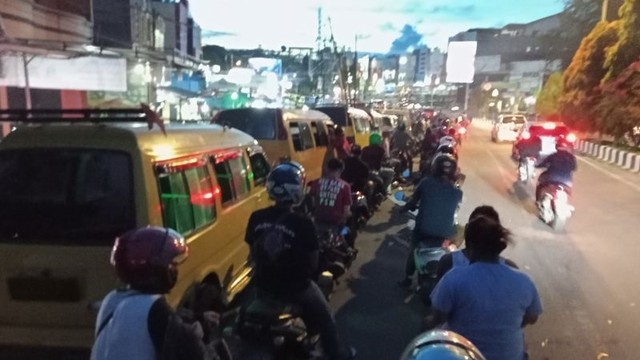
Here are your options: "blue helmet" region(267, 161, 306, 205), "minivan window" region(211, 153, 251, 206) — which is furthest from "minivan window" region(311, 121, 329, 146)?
"blue helmet" region(267, 161, 306, 205)

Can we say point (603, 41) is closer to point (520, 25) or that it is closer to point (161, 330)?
point (161, 330)

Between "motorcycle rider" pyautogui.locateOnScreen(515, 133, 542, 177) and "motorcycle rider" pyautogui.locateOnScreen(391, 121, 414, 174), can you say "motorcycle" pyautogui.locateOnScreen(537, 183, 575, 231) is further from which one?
"motorcycle rider" pyautogui.locateOnScreen(391, 121, 414, 174)

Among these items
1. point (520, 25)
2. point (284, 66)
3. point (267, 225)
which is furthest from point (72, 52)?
point (520, 25)

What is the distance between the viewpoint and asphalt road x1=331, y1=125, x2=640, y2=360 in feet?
20.0

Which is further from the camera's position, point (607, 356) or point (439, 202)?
point (439, 202)

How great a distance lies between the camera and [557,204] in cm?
1113

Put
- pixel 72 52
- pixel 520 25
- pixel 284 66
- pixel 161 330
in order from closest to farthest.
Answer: pixel 161 330 → pixel 72 52 → pixel 284 66 → pixel 520 25

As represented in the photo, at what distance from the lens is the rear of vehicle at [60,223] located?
13.9 feet

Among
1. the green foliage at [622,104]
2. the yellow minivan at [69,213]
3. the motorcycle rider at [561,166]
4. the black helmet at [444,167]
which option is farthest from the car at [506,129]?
the yellow minivan at [69,213]

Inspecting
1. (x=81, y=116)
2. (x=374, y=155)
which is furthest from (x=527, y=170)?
(x=81, y=116)

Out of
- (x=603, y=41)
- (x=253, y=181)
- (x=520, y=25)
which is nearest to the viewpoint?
(x=253, y=181)

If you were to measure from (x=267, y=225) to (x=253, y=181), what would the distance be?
3.06 meters

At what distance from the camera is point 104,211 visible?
14.3ft

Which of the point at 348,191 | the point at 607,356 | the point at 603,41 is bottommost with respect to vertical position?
the point at 607,356
